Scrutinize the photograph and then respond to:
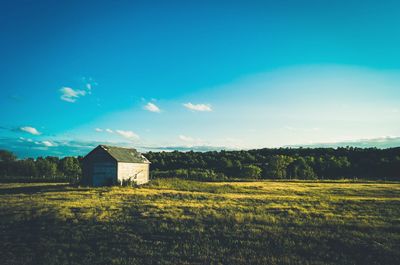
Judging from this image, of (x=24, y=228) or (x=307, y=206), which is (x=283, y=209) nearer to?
(x=307, y=206)

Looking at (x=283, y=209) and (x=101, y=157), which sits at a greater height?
(x=101, y=157)

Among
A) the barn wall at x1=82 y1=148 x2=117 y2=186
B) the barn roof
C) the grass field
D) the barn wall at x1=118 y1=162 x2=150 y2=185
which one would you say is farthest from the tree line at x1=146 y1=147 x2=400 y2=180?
the grass field

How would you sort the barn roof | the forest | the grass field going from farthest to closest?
1. the forest
2. the barn roof
3. the grass field

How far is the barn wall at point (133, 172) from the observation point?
37.9 m

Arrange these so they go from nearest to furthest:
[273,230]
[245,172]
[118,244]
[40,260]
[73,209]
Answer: [40,260], [118,244], [273,230], [73,209], [245,172]

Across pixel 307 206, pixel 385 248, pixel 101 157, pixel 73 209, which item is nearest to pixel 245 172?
pixel 101 157

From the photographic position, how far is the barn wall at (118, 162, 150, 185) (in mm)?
37875

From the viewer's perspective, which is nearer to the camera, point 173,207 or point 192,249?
point 192,249

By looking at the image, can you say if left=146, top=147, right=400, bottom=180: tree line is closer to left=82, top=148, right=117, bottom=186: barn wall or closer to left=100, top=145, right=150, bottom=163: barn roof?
left=100, top=145, right=150, bottom=163: barn roof

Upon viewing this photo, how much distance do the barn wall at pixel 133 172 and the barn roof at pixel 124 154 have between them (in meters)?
0.65

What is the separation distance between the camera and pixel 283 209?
18.3m

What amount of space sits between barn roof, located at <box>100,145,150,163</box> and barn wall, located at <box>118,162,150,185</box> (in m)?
0.65

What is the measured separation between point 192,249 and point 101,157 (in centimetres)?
3028

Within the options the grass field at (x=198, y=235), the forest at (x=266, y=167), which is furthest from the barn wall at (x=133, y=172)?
the forest at (x=266, y=167)
